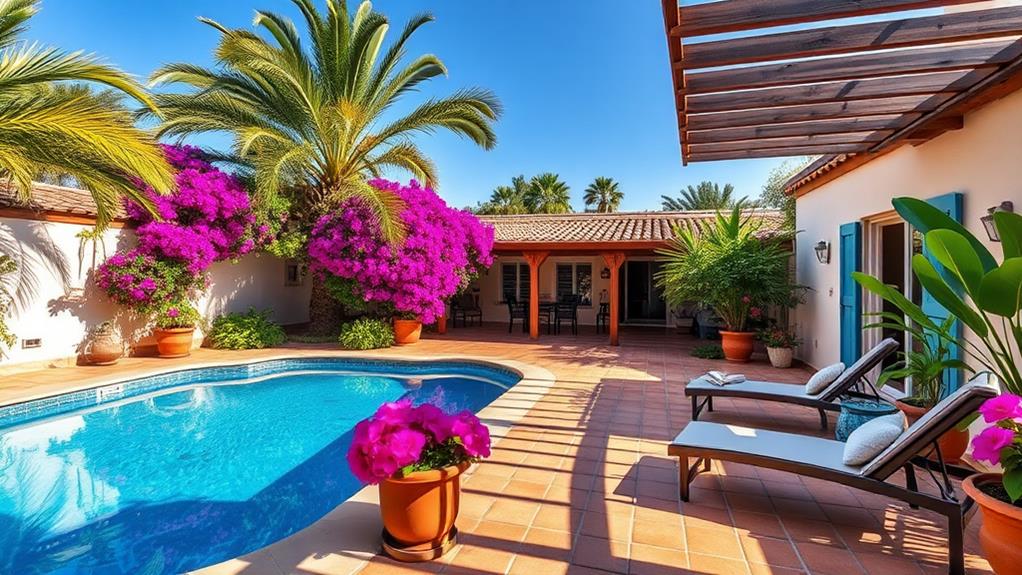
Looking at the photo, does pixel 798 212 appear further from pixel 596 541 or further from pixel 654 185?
pixel 654 185

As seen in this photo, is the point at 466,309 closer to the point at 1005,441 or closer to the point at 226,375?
the point at 226,375

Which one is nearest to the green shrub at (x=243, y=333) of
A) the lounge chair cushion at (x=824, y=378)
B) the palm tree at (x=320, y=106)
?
the palm tree at (x=320, y=106)

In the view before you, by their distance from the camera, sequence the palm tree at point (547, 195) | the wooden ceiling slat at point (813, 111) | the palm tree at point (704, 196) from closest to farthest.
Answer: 1. the wooden ceiling slat at point (813, 111)
2. the palm tree at point (704, 196)
3. the palm tree at point (547, 195)

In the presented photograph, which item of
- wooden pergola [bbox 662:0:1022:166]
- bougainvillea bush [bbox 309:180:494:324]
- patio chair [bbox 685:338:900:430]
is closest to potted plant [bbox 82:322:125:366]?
bougainvillea bush [bbox 309:180:494:324]

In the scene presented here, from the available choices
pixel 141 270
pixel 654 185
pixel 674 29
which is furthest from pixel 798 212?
pixel 654 185

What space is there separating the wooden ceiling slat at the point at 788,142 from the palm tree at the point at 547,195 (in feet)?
94.1

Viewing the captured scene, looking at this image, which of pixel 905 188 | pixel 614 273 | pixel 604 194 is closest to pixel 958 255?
pixel 905 188

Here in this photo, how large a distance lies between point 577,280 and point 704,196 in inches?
809

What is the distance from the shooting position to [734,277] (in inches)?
377

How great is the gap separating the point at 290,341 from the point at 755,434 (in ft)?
36.3

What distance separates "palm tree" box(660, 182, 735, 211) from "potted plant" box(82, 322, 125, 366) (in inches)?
1234

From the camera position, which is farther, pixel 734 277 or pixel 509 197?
pixel 509 197

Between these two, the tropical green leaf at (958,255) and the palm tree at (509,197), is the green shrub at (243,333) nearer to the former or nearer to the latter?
the tropical green leaf at (958,255)

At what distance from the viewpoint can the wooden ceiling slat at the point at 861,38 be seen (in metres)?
3.23
